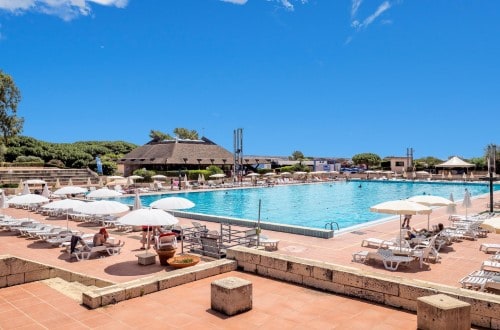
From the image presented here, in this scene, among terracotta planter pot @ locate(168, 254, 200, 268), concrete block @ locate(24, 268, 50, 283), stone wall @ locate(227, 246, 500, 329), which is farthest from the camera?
terracotta planter pot @ locate(168, 254, 200, 268)

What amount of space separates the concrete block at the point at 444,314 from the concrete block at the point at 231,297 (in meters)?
2.43

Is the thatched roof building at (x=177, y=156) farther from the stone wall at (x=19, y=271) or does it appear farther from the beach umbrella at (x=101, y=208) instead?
the stone wall at (x=19, y=271)

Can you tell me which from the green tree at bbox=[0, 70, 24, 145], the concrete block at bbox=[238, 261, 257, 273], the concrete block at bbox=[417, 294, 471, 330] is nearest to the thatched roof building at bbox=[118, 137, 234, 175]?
the green tree at bbox=[0, 70, 24, 145]

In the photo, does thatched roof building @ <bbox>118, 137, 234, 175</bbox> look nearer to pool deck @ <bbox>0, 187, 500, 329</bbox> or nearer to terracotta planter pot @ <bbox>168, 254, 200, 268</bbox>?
terracotta planter pot @ <bbox>168, 254, 200, 268</bbox>

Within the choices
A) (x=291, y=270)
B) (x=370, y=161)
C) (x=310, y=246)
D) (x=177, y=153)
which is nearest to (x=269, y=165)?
(x=177, y=153)

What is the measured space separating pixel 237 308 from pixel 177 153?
46138 millimetres

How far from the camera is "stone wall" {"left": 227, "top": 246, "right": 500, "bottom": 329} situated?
5.18m

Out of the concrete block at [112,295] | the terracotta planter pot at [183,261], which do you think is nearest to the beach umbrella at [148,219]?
the terracotta planter pot at [183,261]

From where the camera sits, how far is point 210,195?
3231cm

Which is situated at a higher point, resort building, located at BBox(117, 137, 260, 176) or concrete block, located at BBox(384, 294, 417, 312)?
resort building, located at BBox(117, 137, 260, 176)

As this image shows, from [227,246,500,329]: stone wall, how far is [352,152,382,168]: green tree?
7473cm

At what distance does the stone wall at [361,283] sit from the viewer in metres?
5.18

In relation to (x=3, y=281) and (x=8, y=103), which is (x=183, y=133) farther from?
(x=3, y=281)

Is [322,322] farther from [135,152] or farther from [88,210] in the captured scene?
[135,152]
